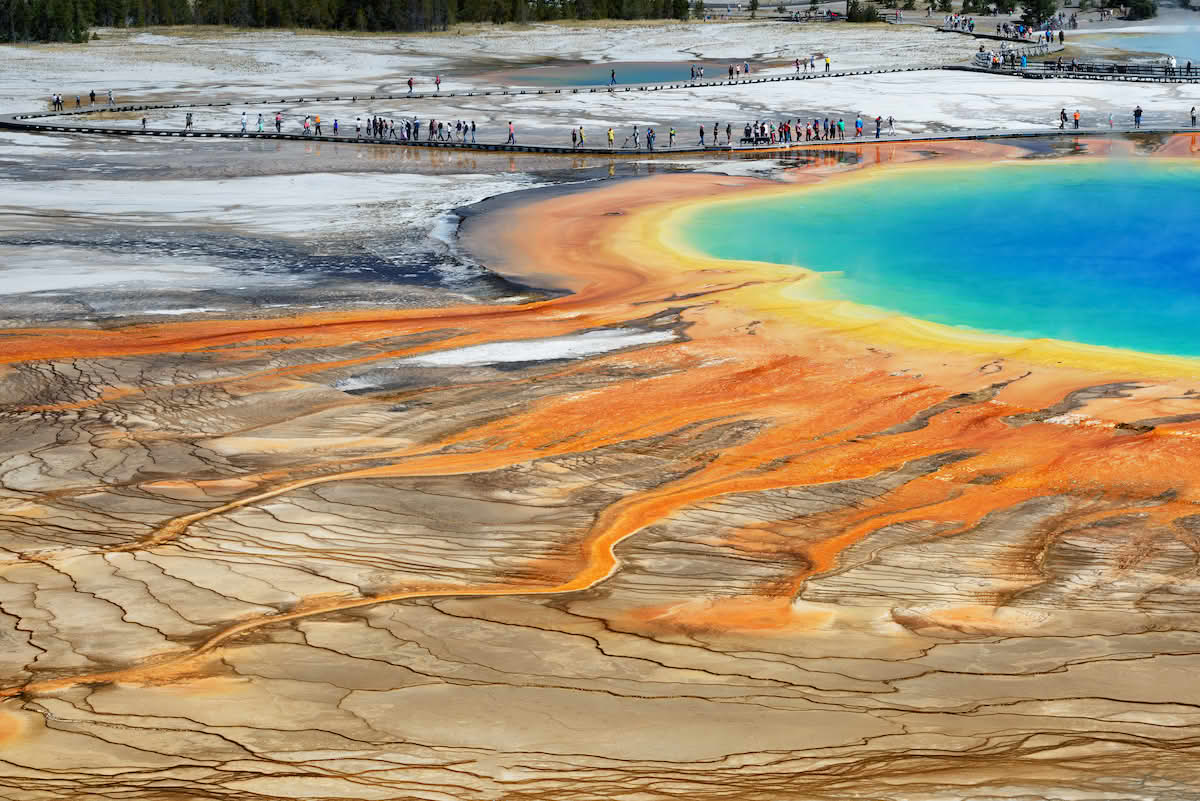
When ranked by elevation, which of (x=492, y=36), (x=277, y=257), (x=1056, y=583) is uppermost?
(x=492, y=36)

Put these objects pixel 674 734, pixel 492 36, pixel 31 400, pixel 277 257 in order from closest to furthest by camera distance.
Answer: pixel 674 734 < pixel 31 400 < pixel 277 257 < pixel 492 36

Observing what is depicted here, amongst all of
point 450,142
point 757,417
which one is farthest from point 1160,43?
point 757,417

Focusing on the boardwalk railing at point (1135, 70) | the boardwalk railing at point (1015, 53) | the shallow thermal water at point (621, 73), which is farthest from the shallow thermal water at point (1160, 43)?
the shallow thermal water at point (621, 73)

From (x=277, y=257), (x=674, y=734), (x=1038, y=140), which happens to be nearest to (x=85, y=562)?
(x=674, y=734)

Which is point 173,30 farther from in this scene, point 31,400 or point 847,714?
point 847,714

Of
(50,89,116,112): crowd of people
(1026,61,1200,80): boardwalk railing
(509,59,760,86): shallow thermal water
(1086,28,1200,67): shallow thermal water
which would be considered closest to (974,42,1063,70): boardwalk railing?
(1026,61,1200,80): boardwalk railing

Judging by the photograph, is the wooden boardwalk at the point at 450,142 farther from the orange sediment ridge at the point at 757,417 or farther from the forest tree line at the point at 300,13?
the forest tree line at the point at 300,13

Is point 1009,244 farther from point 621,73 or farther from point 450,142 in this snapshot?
point 621,73
